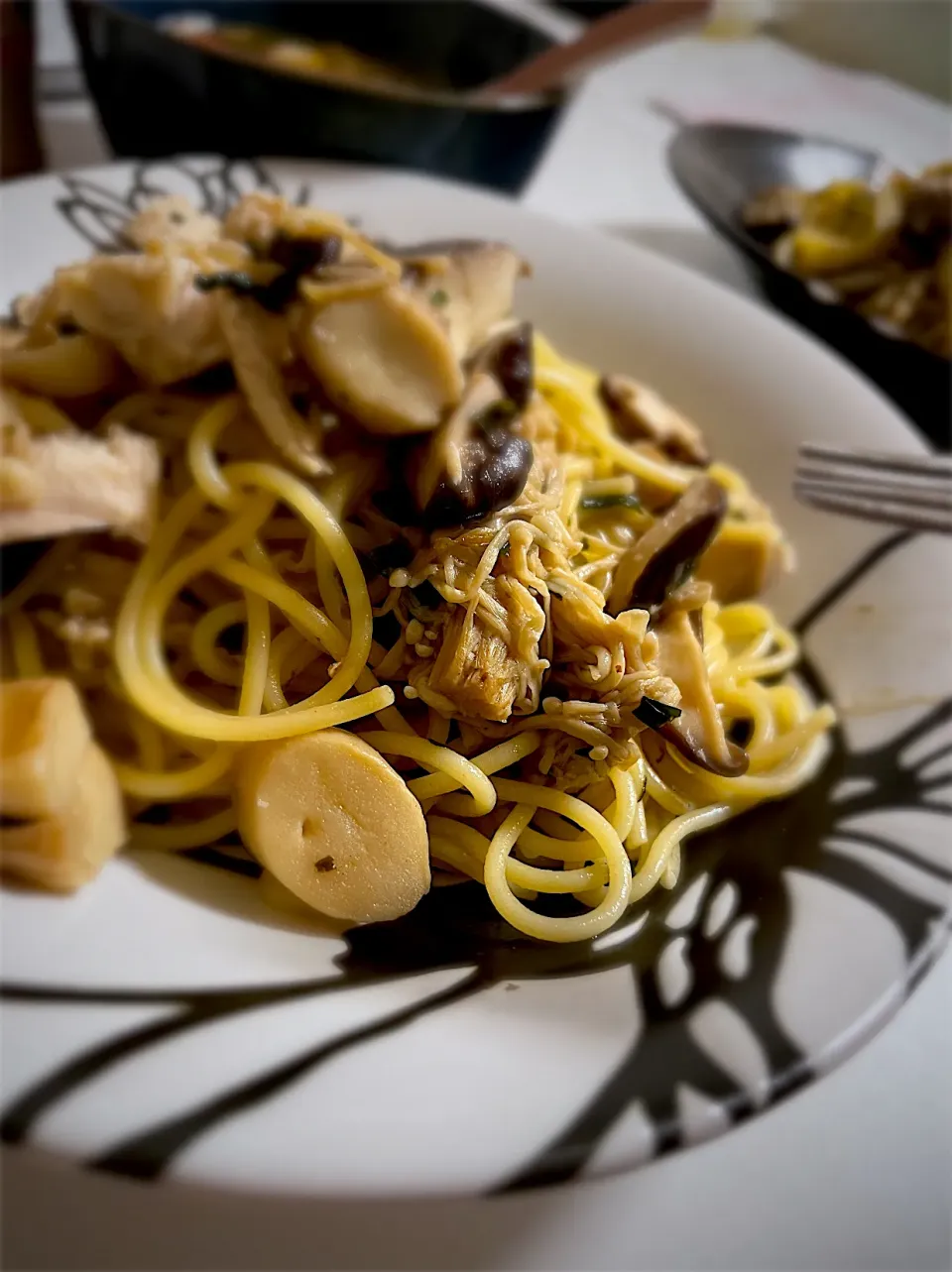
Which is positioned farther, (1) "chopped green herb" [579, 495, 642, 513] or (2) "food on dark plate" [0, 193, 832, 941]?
(1) "chopped green herb" [579, 495, 642, 513]

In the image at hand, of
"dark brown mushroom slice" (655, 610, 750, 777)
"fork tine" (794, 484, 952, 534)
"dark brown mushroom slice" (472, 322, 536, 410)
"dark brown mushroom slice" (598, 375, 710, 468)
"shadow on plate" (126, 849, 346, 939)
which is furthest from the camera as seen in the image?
"dark brown mushroom slice" (598, 375, 710, 468)

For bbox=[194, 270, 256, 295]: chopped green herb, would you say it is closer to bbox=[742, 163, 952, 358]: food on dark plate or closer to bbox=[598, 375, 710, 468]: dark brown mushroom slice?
bbox=[598, 375, 710, 468]: dark brown mushroom slice

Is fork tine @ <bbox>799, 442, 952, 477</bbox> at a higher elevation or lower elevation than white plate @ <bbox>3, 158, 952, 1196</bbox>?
higher

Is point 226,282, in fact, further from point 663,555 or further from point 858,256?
point 858,256

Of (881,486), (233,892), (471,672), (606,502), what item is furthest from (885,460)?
(233,892)

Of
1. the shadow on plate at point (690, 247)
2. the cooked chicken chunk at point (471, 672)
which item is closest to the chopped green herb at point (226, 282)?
the cooked chicken chunk at point (471, 672)

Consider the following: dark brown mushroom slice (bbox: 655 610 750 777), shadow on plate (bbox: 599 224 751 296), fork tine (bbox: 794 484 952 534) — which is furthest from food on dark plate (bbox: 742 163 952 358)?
dark brown mushroom slice (bbox: 655 610 750 777)

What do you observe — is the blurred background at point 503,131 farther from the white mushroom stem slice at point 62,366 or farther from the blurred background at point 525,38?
the white mushroom stem slice at point 62,366
